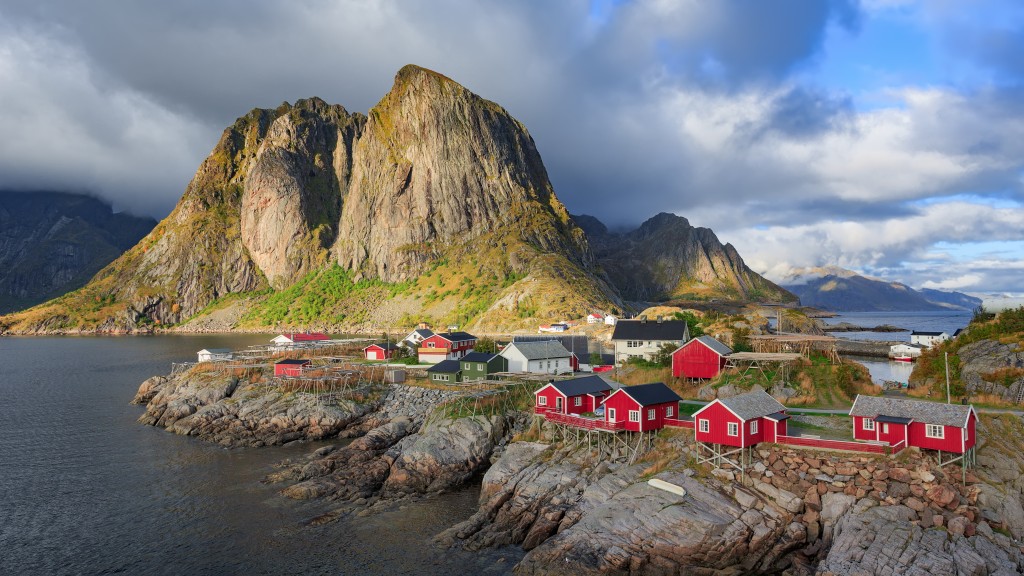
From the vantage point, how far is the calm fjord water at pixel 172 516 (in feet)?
102

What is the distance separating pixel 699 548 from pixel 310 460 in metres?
31.8

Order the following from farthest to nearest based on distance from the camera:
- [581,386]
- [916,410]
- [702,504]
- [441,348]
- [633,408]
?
[441,348], [581,386], [633,408], [916,410], [702,504]

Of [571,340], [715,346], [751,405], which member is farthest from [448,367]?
[571,340]

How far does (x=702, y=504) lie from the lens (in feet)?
99.5

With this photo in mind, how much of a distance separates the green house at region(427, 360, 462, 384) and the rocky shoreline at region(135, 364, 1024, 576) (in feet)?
60.8

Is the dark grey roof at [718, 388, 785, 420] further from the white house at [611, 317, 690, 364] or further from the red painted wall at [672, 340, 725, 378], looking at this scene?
the white house at [611, 317, 690, 364]

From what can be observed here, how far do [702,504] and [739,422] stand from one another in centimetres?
545

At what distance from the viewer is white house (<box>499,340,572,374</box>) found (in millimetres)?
65125

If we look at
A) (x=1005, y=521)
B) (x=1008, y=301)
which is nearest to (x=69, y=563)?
(x=1005, y=521)

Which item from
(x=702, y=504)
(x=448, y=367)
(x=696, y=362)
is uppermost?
(x=696, y=362)

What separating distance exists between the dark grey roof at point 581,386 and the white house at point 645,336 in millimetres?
21805

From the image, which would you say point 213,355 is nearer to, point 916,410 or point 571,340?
point 571,340

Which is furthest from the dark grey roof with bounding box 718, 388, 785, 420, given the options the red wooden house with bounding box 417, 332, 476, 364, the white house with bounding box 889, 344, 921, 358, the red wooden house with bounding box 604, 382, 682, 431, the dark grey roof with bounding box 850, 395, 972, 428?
the white house with bounding box 889, 344, 921, 358

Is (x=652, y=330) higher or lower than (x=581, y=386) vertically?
higher
